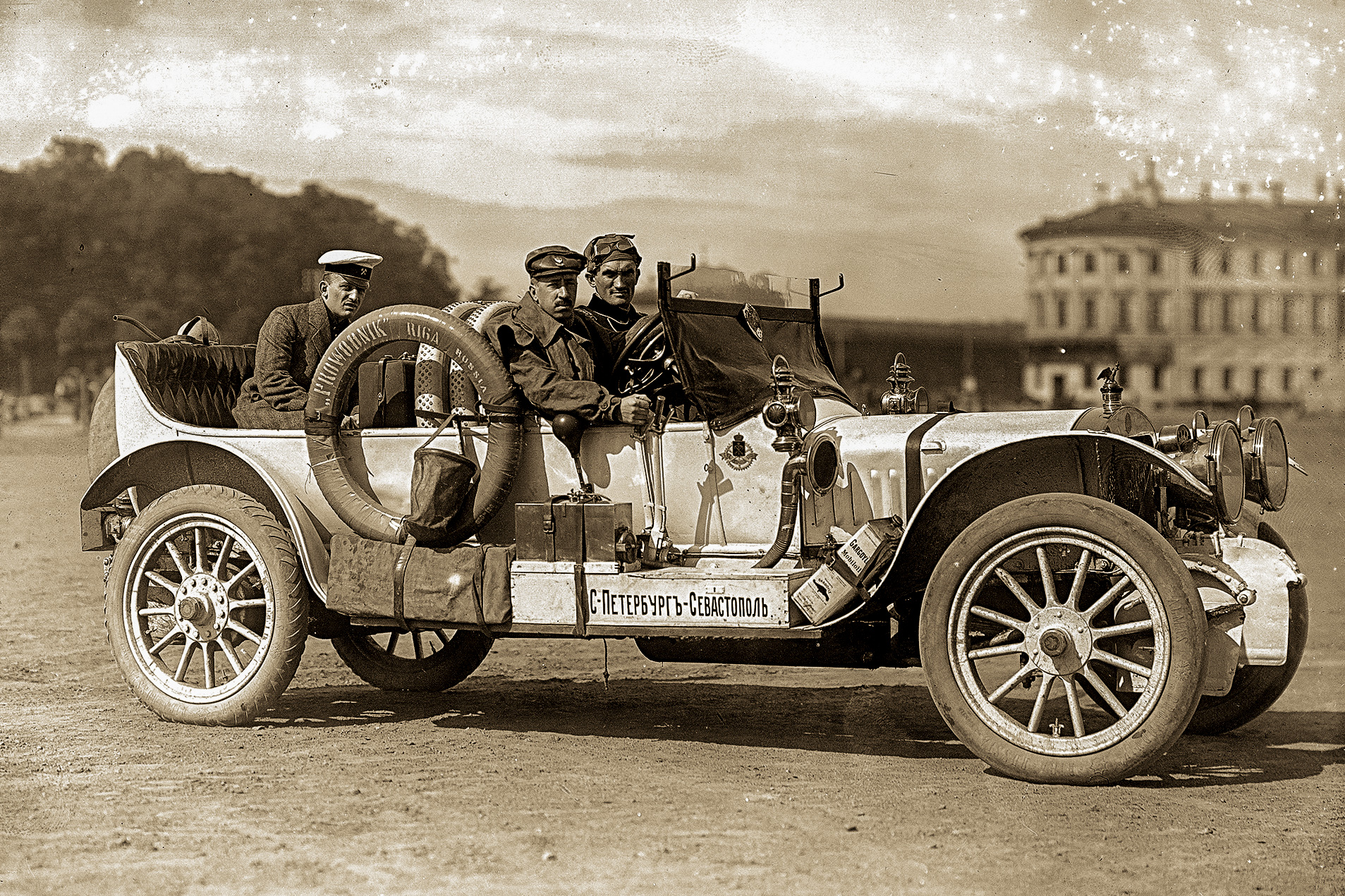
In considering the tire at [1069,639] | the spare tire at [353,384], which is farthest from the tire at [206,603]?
the tire at [1069,639]

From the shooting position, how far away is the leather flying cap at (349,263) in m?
7.92

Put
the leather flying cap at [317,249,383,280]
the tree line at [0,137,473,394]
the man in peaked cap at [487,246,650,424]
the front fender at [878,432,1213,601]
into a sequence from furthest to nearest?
the tree line at [0,137,473,394], the leather flying cap at [317,249,383,280], the man in peaked cap at [487,246,650,424], the front fender at [878,432,1213,601]

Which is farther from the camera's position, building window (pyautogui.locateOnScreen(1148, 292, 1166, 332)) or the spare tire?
building window (pyautogui.locateOnScreen(1148, 292, 1166, 332))

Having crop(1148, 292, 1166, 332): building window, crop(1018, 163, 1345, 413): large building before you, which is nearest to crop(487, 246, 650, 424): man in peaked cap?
crop(1018, 163, 1345, 413): large building

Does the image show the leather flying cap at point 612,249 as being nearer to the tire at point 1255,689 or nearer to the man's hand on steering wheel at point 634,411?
the man's hand on steering wheel at point 634,411

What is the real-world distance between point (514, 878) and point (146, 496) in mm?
4300

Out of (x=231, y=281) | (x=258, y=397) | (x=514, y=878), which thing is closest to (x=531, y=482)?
(x=258, y=397)

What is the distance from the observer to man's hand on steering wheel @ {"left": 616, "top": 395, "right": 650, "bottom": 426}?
6.44 metres

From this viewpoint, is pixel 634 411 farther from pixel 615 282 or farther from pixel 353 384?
pixel 353 384

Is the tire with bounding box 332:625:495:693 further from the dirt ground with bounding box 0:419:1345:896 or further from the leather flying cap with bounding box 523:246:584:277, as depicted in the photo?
the leather flying cap with bounding box 523:246:584:277

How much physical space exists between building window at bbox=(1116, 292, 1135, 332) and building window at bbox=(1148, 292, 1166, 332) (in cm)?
78

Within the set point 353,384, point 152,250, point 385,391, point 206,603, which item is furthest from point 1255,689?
point 152,250

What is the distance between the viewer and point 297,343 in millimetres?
7789

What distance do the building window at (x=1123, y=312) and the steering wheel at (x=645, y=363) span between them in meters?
36.6
